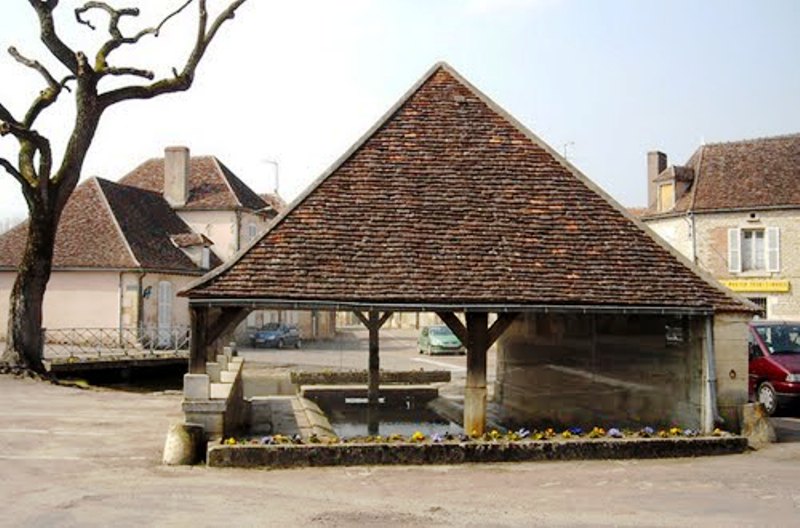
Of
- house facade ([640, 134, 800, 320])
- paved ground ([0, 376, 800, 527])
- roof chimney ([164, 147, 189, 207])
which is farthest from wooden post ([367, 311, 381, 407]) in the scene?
roof chimney ([164, 147, 189, 207])

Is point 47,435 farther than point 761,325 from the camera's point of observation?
No

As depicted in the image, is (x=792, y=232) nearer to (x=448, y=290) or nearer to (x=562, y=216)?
(x=562, y=216)

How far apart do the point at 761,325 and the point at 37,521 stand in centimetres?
1392

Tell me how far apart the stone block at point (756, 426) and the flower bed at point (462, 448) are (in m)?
0.79

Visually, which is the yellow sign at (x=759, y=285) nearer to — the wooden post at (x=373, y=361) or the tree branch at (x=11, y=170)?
the wooden post at (x=373, y=361)

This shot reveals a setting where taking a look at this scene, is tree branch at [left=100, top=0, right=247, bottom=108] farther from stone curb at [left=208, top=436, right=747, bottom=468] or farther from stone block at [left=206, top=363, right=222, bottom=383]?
stone curb at [left=208, top=436, right=747, bottom=468]

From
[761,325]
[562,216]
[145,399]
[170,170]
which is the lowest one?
[145,399]

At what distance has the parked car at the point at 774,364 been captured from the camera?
15758mm

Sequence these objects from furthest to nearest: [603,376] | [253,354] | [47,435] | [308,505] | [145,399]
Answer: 1. [253,354]
2. [145,399]
3. [603,376]
4. [47,435]
5. [308,505]

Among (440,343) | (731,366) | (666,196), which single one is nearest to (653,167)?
(666,196)

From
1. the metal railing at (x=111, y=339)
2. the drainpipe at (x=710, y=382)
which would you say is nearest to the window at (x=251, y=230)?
the metal railing at (x=111, y=339)

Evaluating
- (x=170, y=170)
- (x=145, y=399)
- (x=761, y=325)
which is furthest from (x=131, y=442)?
(x=170, y=170)

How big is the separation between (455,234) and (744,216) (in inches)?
947

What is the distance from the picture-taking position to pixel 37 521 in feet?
26.6
